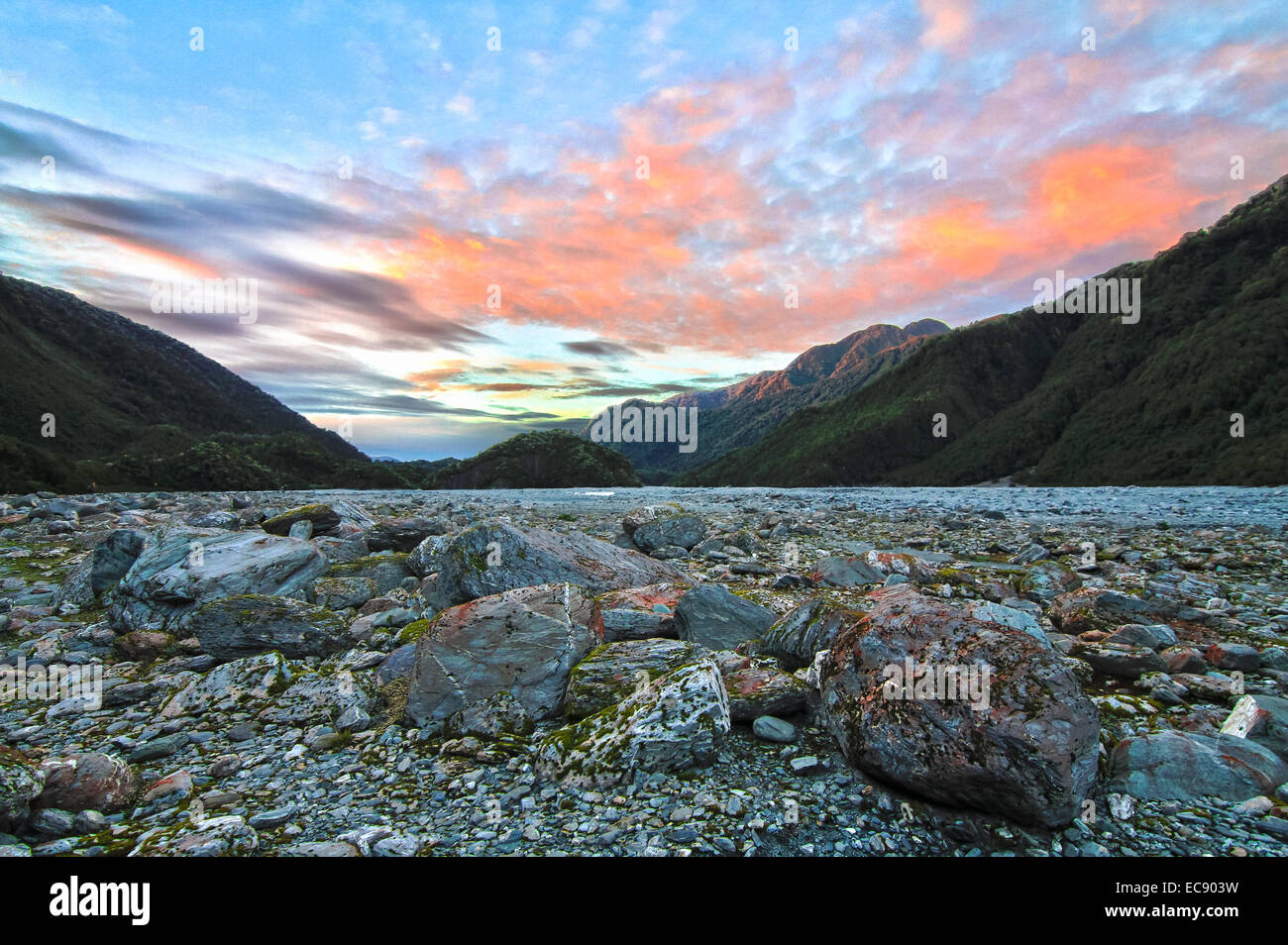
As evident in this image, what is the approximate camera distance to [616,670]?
4918 millimetres

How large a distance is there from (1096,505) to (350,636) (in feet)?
108

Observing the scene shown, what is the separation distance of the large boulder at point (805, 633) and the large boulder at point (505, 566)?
2.64 metres

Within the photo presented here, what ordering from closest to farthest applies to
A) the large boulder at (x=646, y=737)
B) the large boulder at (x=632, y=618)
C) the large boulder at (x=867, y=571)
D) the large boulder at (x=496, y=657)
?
1. the large boulder at (x=646, y=737)
2. the large boulder at (x=496, y=657)
3. the large boulder at (x=632, y=618)
4. the large boulder at (x=867, y=571)

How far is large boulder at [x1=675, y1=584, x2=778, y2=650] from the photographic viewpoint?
618 centimetres

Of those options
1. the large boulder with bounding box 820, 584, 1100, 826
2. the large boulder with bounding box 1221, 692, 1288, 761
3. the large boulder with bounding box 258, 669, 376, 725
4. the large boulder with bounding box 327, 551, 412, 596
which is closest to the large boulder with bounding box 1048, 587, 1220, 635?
the large boulder with bounding box 1221, 692, 1288, 761

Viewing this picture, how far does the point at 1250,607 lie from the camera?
8.16m

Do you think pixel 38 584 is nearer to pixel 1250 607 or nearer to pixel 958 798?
pixel 958 798

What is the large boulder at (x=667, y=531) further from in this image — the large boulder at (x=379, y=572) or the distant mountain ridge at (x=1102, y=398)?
the distant mountain ridge at (x=1102, y=398)

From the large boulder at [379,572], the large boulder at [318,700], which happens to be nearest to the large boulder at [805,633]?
the large boulder at [318,700]

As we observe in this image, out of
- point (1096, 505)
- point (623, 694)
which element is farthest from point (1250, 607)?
point (1096, 505)

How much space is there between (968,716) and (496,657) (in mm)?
3746

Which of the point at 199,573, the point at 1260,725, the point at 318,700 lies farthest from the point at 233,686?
the point at 1260,725

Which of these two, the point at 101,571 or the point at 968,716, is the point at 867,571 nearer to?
the point at 968,716

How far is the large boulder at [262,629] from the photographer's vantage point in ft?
20.4
